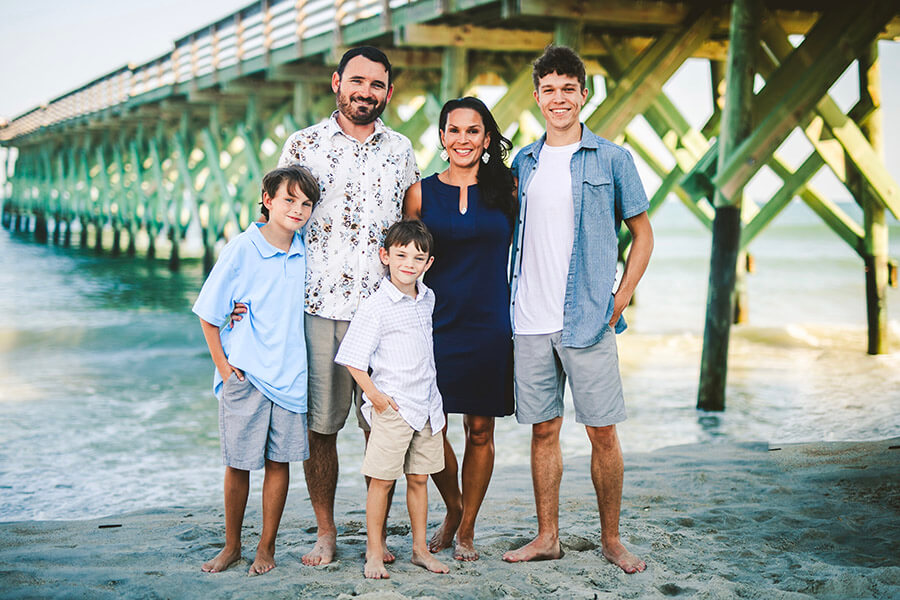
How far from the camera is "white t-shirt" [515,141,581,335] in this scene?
9.68 ft

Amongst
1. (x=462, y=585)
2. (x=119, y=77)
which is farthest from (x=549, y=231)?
(x=119, y=77)

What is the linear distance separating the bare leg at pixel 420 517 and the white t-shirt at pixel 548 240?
66 centimetres

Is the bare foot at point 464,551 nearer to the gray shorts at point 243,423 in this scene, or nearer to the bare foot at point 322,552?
the bare foot at point 322,552

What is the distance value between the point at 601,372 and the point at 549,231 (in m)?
0.54

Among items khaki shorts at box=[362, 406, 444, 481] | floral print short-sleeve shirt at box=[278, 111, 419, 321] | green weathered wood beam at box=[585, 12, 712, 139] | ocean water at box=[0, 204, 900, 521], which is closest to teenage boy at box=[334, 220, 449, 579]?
khaki shorts at box=[362, 406, 444, 481]

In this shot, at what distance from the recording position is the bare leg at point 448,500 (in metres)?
3.16

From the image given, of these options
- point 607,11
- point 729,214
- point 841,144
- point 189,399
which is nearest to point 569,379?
point 729,214

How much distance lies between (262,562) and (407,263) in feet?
3.84

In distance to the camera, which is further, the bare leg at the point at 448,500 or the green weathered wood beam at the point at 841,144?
the green weathered wood beam at the point at 841,144

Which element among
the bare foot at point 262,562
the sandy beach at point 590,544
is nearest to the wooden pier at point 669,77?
the sandy beach at point 590,544

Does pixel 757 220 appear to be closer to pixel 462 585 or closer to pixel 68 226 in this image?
pixel 462 585

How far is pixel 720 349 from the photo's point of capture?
6.10 metres

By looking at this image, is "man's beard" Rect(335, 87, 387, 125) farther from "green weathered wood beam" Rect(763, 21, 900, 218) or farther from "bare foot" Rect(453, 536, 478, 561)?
"green weathered wood beam" Rect(763, 21, 900, 218)

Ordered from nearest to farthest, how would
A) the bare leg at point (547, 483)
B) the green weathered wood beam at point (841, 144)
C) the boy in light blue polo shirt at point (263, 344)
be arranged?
1. the boy in light blue polo shirt at point (263, 344)
2. the bare leg at point (547, 483)
3. the green weathered wood beam at point (841, 144)
